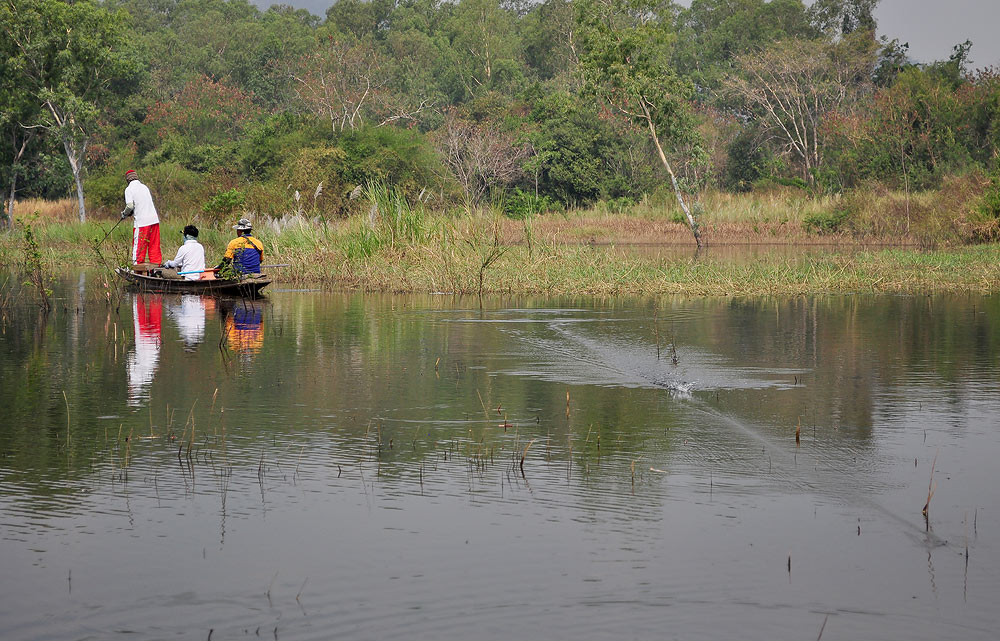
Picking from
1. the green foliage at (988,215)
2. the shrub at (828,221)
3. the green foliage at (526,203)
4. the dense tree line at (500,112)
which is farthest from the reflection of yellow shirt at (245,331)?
the green foliage at (526,203)

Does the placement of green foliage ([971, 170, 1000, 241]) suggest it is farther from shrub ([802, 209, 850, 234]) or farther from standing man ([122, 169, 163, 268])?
standing man ([122, 169, 163, 268])

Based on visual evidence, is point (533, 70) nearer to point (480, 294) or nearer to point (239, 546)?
point (480, 294)

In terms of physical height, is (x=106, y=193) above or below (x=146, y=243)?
above

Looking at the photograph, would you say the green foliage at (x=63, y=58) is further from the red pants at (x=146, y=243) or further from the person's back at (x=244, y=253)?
the person's back at (x=244, y=253)

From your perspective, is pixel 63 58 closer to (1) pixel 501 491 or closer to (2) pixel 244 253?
(2) pixel 244 253

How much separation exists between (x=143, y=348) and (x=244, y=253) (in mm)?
7884

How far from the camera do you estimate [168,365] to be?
12.7 meters

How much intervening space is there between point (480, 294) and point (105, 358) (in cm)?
982

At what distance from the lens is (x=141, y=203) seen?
81.5ft

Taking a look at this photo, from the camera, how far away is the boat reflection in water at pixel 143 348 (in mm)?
11094

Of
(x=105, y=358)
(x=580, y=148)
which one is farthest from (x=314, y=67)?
(x=105, y=358)

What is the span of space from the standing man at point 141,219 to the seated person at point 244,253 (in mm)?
3465

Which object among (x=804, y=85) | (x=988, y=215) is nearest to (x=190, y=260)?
(x=988, y=215)

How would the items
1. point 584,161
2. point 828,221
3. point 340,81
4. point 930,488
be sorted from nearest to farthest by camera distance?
point 930,488 < point 828,221 < point 584,161 < point 340,81
